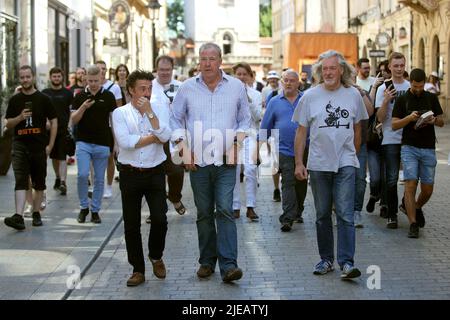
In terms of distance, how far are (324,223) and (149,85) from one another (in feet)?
6.39

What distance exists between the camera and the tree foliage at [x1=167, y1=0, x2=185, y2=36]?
123125 mm

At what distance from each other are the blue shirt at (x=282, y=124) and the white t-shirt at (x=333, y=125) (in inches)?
121

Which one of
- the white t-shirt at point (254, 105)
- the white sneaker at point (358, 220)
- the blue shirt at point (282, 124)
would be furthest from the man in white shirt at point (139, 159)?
the white t-shirt at point (254, 105)

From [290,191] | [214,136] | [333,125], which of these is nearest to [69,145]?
[290,191]

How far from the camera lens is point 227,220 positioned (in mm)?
7914

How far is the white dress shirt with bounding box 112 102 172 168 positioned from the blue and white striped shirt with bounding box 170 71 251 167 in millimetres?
164

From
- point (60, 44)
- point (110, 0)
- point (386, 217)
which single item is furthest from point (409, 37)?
point (386, 217)

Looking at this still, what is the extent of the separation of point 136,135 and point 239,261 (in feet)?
5.86

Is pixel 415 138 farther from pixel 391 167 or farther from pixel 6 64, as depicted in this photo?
pixel 6 64

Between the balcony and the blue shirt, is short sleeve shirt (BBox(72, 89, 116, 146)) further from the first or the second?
the balcony

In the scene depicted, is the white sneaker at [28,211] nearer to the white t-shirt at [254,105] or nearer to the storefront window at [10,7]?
the white t-shirt at [254,105]

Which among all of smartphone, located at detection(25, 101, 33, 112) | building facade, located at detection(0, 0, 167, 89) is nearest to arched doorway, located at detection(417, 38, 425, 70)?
building facade, located at detection(0, 0, 167, 89)

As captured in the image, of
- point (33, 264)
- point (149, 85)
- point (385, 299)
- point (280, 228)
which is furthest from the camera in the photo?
point (280, 228)

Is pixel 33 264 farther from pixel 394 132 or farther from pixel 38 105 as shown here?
pixel 394 132
